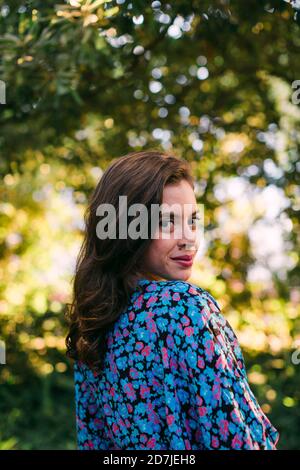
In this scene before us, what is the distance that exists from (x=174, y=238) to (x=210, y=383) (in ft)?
1.40

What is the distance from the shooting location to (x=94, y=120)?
14.0 feet

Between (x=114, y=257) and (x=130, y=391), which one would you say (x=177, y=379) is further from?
(x=114, y=257)

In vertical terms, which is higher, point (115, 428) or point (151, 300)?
point (151, 300)

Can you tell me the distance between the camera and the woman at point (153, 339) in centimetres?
141

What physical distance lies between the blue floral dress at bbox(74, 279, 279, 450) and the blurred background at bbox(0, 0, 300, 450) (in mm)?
1365

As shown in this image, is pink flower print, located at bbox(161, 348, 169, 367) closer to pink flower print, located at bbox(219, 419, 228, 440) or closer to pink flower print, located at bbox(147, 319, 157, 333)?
pink flower print, located at bbox(147, 319, 157, 333)

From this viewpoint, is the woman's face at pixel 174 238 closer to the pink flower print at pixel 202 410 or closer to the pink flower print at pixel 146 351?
the pink flower print at pixel 146 351

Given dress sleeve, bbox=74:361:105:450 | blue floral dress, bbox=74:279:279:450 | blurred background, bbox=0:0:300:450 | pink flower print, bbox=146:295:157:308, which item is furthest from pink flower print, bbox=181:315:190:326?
blurred background, bbox=0:0:300:450

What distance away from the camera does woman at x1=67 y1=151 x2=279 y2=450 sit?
1413mm

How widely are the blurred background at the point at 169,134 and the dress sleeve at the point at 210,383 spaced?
1428 mm

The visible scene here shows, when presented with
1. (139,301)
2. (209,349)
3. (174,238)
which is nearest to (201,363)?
(209,349)

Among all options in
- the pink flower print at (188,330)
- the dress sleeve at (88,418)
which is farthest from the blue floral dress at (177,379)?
the dress sleeve at (88,418)

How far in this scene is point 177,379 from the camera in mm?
1459
